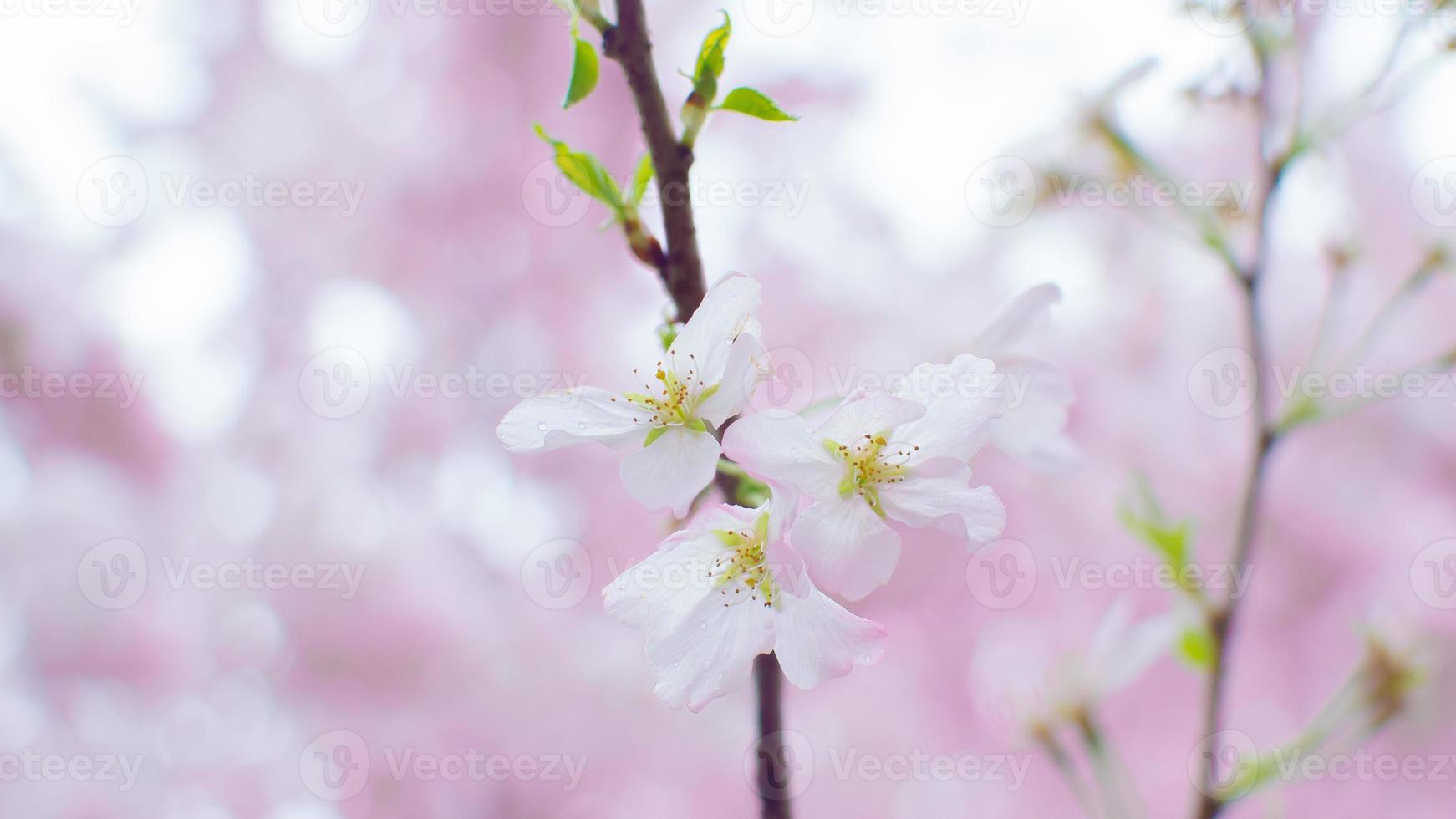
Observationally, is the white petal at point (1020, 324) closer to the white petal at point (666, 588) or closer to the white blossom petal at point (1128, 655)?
the white petal at point (666, 588)

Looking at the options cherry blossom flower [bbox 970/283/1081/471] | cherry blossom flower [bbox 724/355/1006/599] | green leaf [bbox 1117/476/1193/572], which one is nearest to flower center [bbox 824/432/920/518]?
cherry blossom flower [bbox 724/355/1006/599]

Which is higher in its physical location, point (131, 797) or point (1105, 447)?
point (1105, 447)

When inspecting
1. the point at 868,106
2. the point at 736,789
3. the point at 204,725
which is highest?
the point at 868,106

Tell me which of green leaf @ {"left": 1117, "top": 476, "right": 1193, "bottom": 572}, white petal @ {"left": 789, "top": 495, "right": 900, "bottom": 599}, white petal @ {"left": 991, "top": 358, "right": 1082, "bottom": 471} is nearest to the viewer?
white petal @ {"left": 789, "top": 495, "right": 900, "bottom": 599}

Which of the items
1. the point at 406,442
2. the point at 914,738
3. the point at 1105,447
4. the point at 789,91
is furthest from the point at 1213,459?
the point at 406,442

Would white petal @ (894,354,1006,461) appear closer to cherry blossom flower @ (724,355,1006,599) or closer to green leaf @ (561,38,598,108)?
cherry blossom flower @ (724,355,1006,599)

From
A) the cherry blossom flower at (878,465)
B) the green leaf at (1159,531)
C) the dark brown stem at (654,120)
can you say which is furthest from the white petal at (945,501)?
the green leaf at (1159,531)

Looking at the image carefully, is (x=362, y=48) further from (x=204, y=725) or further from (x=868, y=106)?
(x=204, y=725)
